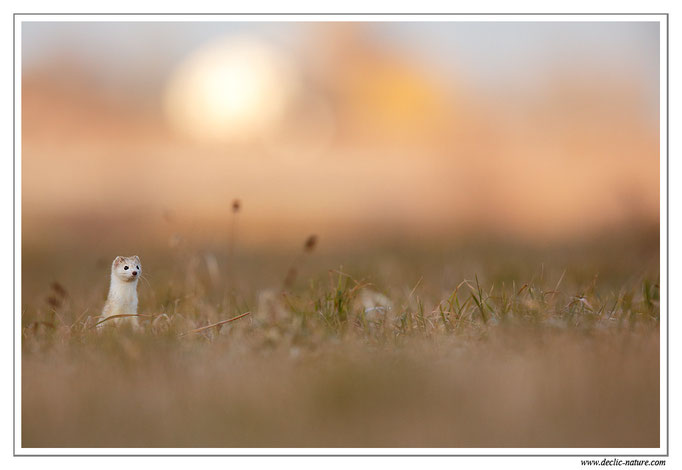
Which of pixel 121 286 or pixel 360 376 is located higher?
pixel 121 286

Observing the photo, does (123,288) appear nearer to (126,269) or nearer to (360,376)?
(126,269)

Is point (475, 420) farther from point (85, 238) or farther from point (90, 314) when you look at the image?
point (85, 238)
